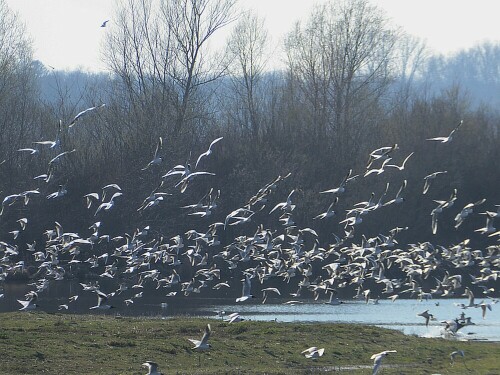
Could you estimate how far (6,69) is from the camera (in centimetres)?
7138

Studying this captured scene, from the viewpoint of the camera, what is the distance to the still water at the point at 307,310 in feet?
128

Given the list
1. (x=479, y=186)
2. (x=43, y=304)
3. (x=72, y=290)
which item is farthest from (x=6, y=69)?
(x=479, y=186)

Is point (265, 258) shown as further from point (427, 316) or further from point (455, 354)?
point (455, 354)

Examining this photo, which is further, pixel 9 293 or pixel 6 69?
pixel 6 69

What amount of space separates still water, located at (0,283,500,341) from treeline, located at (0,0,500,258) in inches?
697

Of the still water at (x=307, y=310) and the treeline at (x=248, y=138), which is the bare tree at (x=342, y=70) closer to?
the treeline at (x=248, y=138)

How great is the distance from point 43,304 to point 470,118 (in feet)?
136

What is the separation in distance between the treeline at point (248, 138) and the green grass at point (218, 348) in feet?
114

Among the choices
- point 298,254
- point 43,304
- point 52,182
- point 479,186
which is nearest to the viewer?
point 298,254

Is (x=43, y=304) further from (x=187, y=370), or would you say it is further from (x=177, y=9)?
(x=177, y=9)

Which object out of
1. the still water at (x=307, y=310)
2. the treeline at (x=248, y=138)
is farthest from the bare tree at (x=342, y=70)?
the still water at (x=307, y=310)

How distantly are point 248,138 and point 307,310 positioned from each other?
1369 inches

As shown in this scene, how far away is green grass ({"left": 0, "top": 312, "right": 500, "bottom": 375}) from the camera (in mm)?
25797

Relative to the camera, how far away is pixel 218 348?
2858 cm
